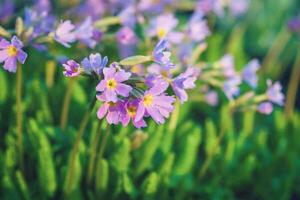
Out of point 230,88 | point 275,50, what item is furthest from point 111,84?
point 275,50

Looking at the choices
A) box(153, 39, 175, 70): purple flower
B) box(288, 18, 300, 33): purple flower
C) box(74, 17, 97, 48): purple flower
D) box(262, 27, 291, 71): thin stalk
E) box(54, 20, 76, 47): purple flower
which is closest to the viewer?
box(153, 39, 175, 70): purple flower

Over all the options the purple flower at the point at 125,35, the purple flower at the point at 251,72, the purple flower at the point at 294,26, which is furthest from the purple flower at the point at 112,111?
the purple flower at the point at 294,26

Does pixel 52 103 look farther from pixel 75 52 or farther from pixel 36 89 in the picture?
pixel 75 52

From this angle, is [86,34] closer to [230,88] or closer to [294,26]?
[230,88]

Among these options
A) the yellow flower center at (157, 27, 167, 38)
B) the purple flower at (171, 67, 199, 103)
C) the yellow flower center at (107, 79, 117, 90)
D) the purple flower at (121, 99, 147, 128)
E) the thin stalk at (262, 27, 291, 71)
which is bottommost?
the purple flower at (121, 99, 147, 128)

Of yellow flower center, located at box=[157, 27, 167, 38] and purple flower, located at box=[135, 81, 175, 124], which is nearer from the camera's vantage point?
purple flower, located at box=[135, 81, 175, 124]

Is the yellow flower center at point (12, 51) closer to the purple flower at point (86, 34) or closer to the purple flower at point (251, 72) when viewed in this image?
the purple flower at point (86, 34)

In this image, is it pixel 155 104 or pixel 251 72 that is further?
pixel 251 72

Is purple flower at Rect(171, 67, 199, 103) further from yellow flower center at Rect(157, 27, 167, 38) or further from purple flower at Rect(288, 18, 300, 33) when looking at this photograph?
purple flower at Rect(288, 18, 300, 33)

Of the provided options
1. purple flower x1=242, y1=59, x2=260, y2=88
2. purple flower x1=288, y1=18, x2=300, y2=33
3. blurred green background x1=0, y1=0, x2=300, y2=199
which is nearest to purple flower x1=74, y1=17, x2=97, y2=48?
blurred green background x1=0, y1=0, x2=300, y2=199
